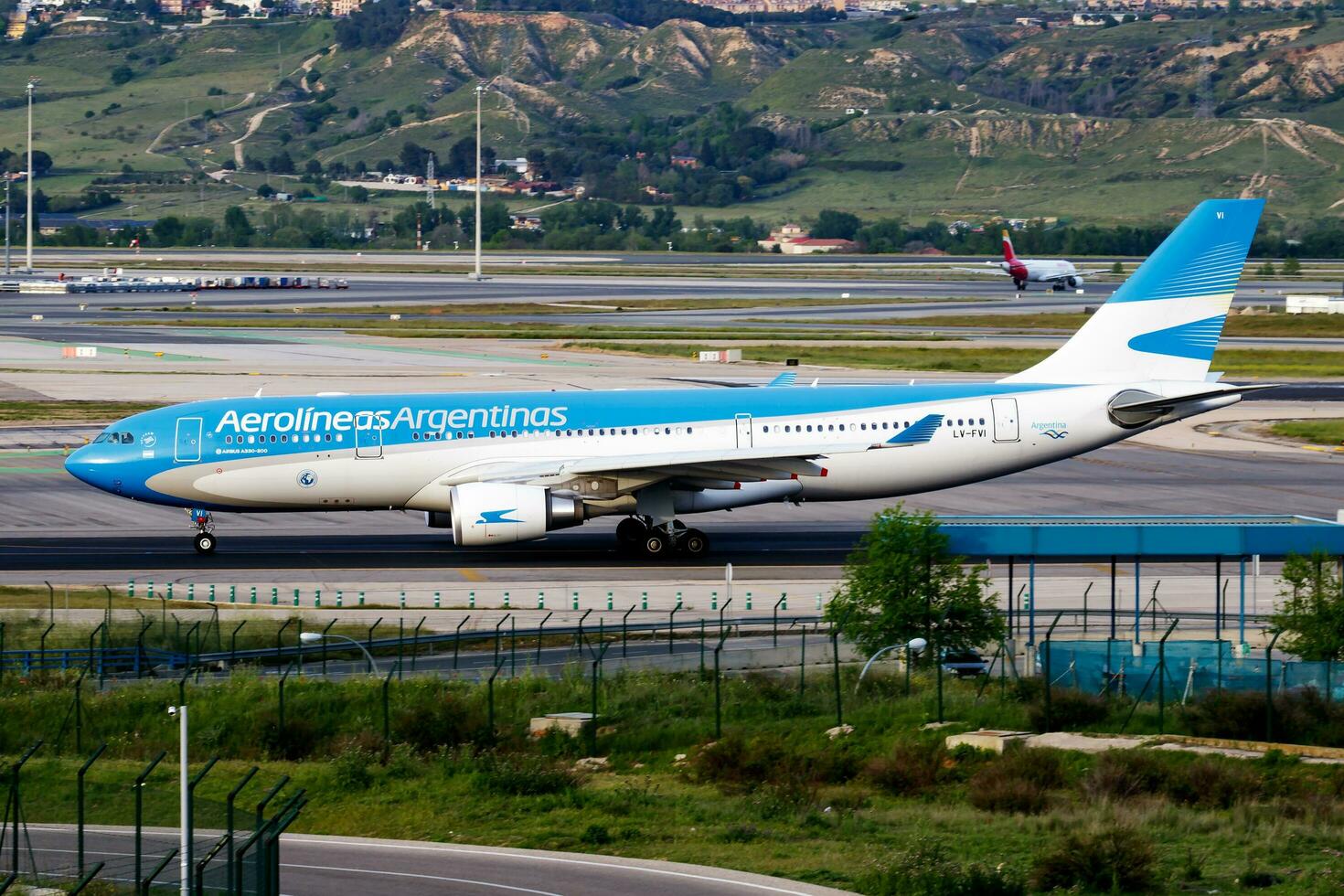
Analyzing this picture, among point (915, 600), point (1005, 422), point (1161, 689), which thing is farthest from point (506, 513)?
point (1161, 689)

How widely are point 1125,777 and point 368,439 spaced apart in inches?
1056

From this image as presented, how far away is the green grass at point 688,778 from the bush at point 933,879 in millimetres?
610

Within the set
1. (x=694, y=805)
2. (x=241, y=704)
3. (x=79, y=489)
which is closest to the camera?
(x=694, y=805)

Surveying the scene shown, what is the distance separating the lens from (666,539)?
49969 millimetres

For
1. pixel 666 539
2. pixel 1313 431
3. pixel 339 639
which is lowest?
pixel 339 639

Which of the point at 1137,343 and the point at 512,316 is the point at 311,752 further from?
the point at 512,316

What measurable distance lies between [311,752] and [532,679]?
4.92 meters

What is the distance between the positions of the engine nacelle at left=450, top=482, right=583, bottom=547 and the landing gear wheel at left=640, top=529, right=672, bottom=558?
284 cm

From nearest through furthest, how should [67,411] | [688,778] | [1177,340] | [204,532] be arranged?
[688,778] < [204,532] < [1177,340] < [67,411]

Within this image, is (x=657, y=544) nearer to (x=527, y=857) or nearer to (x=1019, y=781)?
(x=1019, y=781)

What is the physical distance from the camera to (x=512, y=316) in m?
136

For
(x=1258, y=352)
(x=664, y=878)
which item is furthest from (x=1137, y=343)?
(x=1258, y=352)

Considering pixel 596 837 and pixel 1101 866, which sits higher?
pixel 1101 866

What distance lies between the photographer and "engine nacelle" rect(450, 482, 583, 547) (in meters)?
47.2
